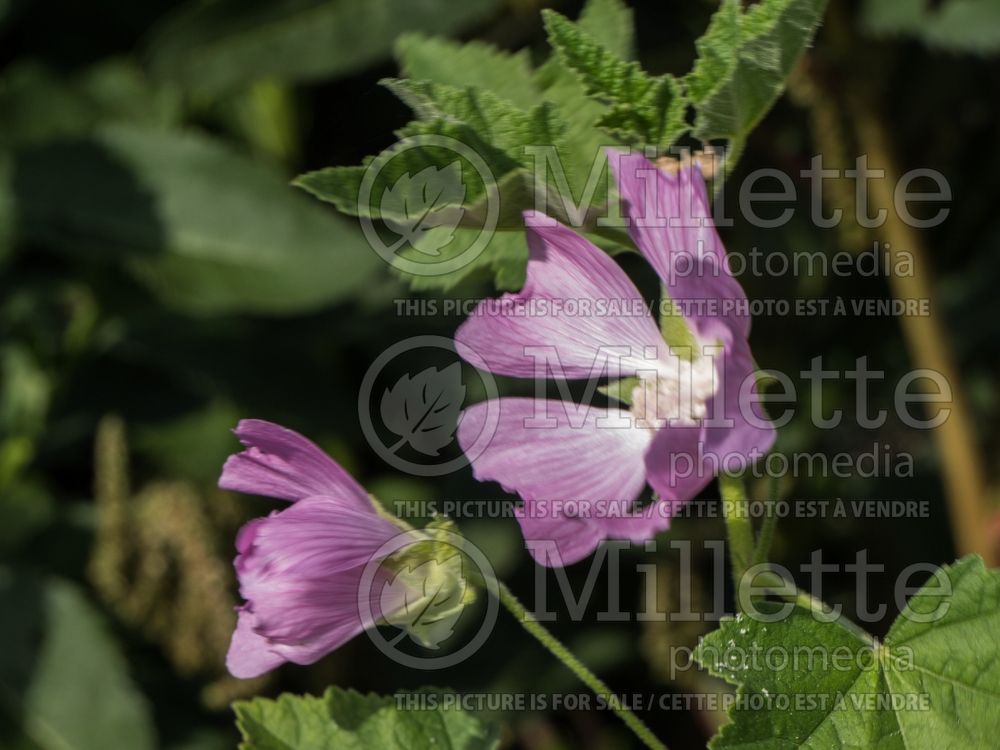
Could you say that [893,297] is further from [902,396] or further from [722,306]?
[722,306]

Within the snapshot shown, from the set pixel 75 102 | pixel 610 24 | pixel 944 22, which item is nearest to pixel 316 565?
pixel 610 24

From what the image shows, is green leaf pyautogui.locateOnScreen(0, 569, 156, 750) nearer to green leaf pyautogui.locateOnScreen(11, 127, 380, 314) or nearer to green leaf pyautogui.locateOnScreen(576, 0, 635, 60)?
green leaf pyautogui.locateOnScreen(11, 127, 380, 314)

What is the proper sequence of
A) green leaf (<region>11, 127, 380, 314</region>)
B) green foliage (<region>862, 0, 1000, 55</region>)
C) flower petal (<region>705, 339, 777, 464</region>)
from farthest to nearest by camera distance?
green leaf (<region>11, 127, 380, 314</region>), green foliage (<region>862, 0, 1000, 55</region>), flower petal (<region>705, 339, 777, 464</region>)

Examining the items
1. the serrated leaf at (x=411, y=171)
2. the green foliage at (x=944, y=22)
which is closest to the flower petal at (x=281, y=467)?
the serrated leaf at (x=411, y=171)

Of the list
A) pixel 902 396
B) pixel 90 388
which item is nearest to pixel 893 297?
pixel 902 396

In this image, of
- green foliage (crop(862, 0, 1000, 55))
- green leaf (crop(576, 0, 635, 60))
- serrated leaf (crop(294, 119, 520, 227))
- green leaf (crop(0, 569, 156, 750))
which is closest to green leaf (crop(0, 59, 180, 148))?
green leaf (crop(0, 569, 156, 750))
